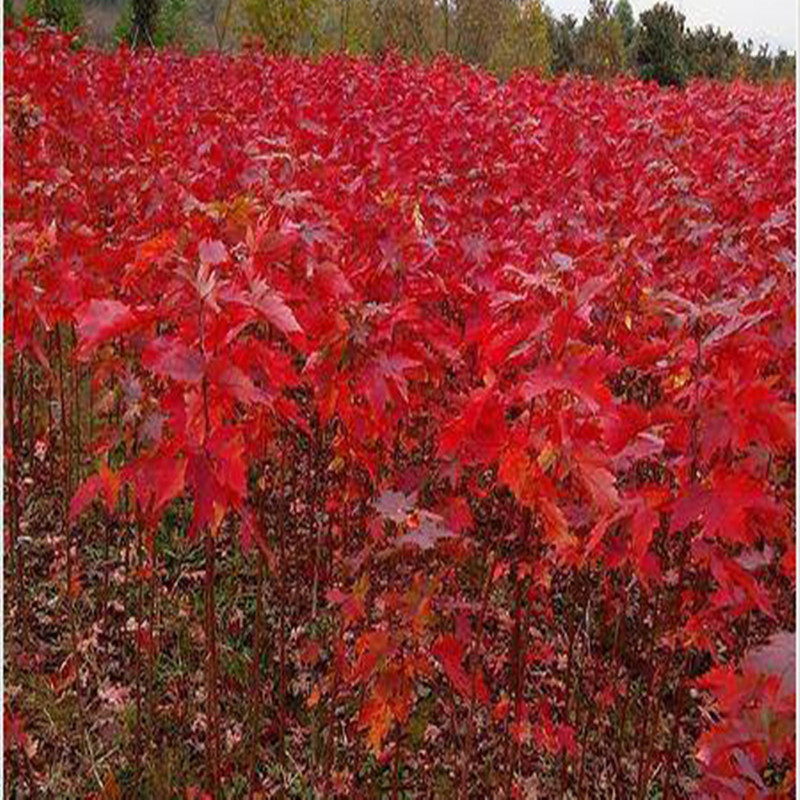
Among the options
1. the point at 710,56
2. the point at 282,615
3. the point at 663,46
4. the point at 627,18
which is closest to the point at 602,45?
the point at 663,46

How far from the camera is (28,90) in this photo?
7133 mm

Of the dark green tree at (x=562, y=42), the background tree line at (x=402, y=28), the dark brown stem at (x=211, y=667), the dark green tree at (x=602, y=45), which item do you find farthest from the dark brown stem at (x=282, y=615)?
the dark green tree at (x=562, y=42)

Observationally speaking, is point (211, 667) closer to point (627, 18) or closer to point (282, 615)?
point (282, 615)

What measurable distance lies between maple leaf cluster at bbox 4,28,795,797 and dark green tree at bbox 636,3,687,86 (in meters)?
22.0

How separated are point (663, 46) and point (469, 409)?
1065 inches

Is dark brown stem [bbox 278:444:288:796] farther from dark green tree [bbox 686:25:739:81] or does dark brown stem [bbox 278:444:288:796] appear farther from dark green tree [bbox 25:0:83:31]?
dark green tree [bbox 686:25:739:81]

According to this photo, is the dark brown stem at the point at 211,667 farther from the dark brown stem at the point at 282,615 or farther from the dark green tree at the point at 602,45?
the dark green tree at the point at 602,45

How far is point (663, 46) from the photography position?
26812 mm

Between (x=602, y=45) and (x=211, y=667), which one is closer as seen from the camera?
(x=211, y=667)

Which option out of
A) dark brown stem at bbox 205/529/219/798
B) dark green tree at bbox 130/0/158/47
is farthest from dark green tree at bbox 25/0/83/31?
dark brown stem at bbox 205/529/219/798

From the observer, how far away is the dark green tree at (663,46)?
2675cm

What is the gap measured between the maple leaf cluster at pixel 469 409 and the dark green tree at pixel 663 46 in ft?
72.1

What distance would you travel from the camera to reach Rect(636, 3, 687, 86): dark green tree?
26.8 metres

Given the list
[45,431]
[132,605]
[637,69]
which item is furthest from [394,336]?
[637,69]
